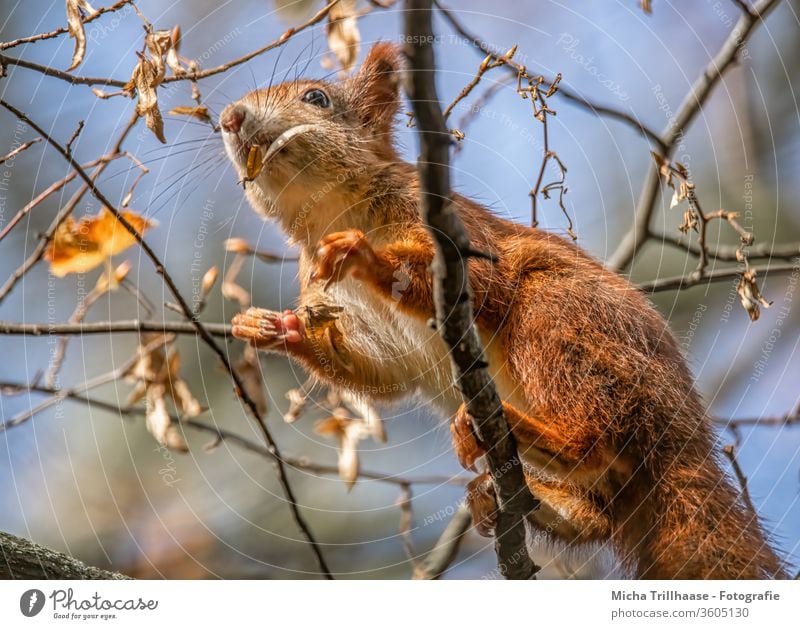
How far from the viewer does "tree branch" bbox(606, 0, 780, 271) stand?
2.06 metres

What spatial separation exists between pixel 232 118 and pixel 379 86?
1.57ft

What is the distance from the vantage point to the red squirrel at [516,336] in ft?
5.80

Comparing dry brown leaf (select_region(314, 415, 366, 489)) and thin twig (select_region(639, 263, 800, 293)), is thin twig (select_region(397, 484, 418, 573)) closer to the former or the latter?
dry brown leaf (select_region(314, 415, 366, 489))

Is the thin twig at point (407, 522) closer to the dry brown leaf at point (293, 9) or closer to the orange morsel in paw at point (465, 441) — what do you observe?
the orange morsel in paw at point (465, 441)

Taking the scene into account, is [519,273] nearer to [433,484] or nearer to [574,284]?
[574,284]

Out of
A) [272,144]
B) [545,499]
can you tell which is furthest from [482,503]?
[272,144]

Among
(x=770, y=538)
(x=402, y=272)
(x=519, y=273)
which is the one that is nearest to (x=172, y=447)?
(x=402, y=272)

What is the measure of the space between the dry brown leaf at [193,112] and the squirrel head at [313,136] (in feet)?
0.15

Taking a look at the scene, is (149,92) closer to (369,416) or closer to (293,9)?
(293,9)

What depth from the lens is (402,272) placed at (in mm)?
1731

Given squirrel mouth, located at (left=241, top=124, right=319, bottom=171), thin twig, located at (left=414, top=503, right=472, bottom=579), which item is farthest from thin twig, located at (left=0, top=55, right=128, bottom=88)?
thin twig, located at (left=414, top=503, right=472, bottom=579)

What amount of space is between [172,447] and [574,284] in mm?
1014

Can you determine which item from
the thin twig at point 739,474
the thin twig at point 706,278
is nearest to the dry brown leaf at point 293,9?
the thin twig at point 706,278

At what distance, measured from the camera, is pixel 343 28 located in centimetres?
188
